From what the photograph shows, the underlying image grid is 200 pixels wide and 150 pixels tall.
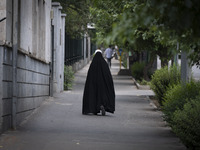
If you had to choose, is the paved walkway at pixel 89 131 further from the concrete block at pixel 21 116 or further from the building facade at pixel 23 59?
the building facade at pixel 23 59

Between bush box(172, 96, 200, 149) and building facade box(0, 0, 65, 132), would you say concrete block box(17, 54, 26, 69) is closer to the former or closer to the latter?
building facade box(0, 0, 65, 132)

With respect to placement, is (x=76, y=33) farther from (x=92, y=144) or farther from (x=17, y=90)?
(x=92, y=144)

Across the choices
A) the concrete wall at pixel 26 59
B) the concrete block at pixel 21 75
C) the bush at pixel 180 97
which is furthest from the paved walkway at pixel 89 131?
the concrete block at pixel 21 75

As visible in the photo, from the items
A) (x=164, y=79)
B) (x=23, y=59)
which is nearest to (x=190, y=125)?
(x=23, y=59)

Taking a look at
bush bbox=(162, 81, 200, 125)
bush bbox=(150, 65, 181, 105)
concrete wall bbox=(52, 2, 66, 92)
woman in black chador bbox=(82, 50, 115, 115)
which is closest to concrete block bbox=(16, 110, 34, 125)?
woman in black chador bbox=(82, 50, 115, 115)

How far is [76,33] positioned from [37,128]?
18.5m

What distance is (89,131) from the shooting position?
37.4 feet

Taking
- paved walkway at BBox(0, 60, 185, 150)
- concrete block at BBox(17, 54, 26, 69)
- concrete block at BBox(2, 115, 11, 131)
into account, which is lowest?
paved walkway at BBox(0, 60, 185, 150)

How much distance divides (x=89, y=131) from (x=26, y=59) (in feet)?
8.88

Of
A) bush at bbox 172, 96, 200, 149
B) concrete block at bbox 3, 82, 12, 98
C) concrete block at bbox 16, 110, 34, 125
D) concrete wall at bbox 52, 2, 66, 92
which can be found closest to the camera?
bush at bbox 172, 96, 200, 149

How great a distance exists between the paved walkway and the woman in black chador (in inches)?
11.3

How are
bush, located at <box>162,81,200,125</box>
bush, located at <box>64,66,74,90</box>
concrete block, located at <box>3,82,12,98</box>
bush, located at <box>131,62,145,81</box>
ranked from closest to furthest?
bush, located at <box>162,81,200,125</box> < concrete block, located at <box>3,82,12,98</box> < bush, located at <box>64,66,74,90</box> < bush, located at <box>131,62,145,81</box>

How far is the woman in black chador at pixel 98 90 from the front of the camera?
1480 centimetres

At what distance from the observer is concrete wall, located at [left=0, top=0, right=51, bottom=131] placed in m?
10.3
